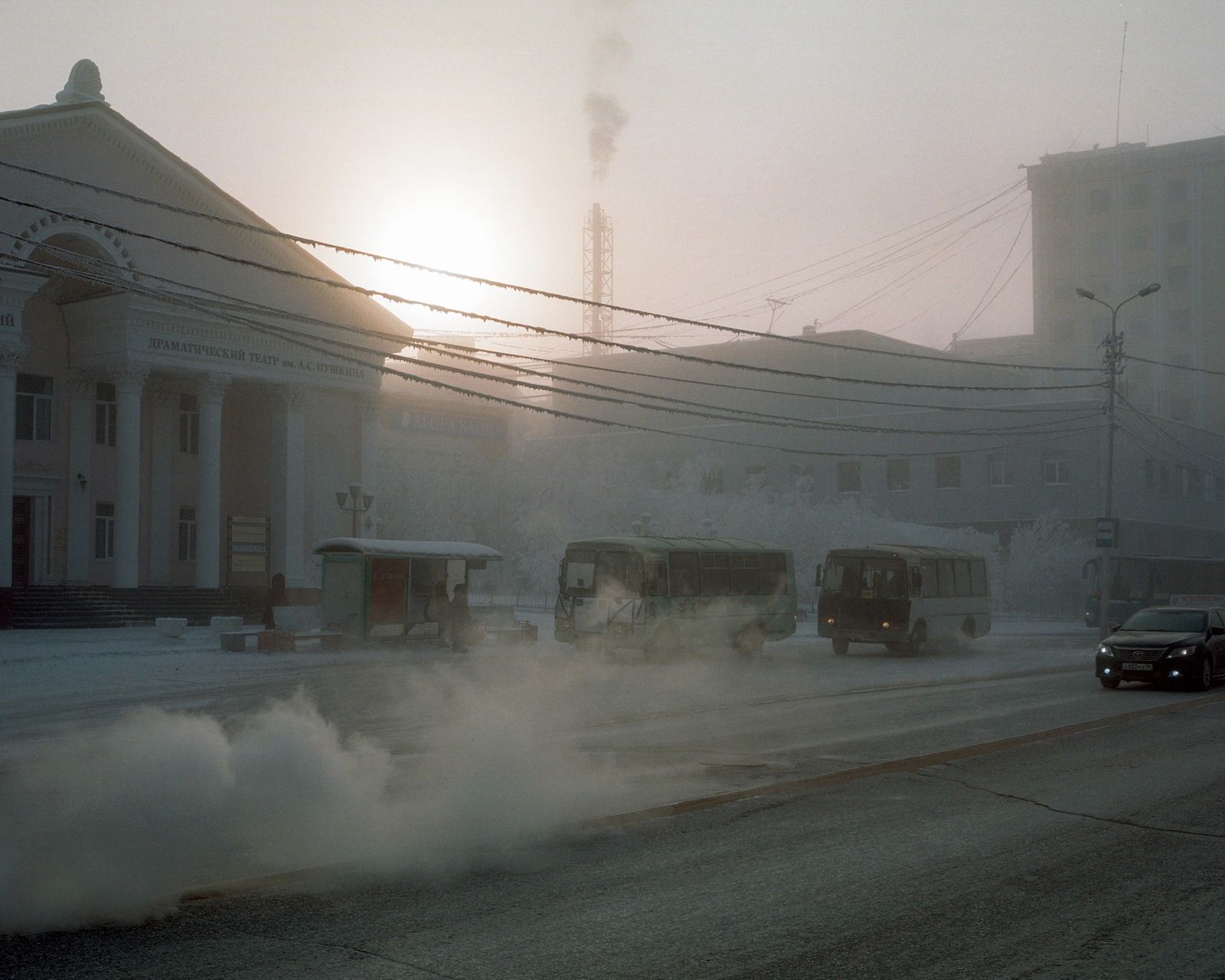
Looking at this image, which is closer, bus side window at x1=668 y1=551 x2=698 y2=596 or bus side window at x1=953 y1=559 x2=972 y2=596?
bus side window at x1=668 y1=551 x2=698 y2=596

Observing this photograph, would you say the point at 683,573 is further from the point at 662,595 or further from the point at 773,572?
the point at 773,572

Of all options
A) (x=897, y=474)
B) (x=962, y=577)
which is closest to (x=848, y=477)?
(x=897, y=474)

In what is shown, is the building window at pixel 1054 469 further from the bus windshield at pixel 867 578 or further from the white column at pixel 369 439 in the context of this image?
the bus windshield at pixel 867 578

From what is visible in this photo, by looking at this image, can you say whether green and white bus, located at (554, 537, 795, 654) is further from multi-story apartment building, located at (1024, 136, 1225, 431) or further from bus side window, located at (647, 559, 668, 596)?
multi-story apartment building, located at (1024, 136, 1225, 431)

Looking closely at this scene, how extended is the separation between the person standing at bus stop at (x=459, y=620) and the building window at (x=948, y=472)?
51004 mm

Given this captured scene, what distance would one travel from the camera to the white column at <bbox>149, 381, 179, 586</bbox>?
43844 millimetres

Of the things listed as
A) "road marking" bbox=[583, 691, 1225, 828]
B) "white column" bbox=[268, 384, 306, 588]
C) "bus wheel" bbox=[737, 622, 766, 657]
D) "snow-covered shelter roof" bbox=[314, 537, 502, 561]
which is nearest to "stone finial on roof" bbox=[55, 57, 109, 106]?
"white column" bbox=[268, 384, 306, 588]

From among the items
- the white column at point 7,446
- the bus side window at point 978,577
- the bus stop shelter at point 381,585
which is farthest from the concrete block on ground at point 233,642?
the bus side window at point 978,577

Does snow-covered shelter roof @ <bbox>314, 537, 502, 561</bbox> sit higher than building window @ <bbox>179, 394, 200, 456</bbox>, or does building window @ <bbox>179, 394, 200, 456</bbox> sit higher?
building window @ <bbox>179, 394, 200, 456</bbox>

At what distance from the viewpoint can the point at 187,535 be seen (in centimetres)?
4534

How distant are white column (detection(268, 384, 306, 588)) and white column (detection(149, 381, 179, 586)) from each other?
3600 mm

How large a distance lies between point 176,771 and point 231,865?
4.27 ft

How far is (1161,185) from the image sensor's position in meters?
112

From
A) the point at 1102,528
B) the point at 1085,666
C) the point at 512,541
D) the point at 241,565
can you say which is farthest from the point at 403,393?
the point at 1085,666
